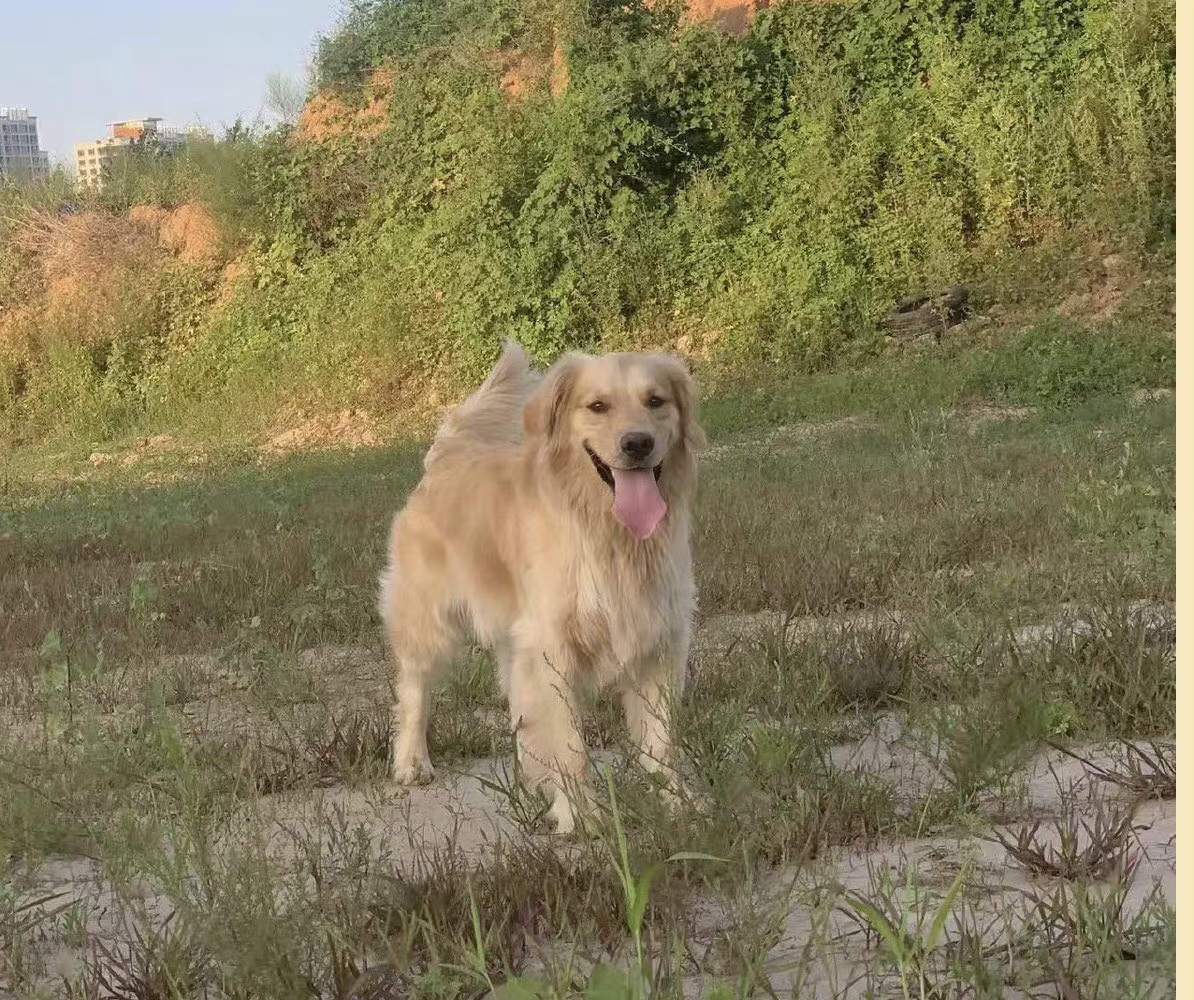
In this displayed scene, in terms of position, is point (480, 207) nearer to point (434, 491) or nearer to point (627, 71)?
point (627, 71)

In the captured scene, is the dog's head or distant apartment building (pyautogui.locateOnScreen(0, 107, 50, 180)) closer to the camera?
the dog's head

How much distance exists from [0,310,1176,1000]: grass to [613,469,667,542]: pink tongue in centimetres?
53

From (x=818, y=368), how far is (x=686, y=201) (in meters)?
3.61

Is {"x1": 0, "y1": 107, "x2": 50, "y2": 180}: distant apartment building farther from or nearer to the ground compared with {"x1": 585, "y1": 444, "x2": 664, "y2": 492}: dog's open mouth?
farther from the ground

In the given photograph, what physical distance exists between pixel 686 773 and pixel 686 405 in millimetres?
1268

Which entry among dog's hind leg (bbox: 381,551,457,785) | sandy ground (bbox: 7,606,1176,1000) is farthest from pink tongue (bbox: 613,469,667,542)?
dog's hind leg (bbox: 381,551,457,785)

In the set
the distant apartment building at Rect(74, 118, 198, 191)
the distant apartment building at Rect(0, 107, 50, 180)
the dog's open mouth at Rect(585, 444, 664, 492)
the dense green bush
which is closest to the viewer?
the dog's open mouth at Rect(585, 444, 664, 492)

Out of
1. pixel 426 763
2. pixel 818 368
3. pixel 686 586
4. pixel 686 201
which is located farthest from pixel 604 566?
pixel 686 201

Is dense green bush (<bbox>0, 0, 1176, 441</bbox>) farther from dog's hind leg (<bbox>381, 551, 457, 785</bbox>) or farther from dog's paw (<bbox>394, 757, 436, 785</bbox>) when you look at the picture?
dog's paw (<bbox>394, 757, 436, 785</bbox>)

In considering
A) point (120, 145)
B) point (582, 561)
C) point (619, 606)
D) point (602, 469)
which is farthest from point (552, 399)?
point (120, 145)

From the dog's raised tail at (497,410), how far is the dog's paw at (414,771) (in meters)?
1.25

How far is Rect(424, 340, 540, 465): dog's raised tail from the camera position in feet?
14.4

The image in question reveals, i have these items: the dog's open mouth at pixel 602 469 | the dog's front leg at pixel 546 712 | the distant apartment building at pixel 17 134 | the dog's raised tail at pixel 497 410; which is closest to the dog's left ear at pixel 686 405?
the dog's open mouth at pixel 602 469

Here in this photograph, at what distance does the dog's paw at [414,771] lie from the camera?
3.42 metres
